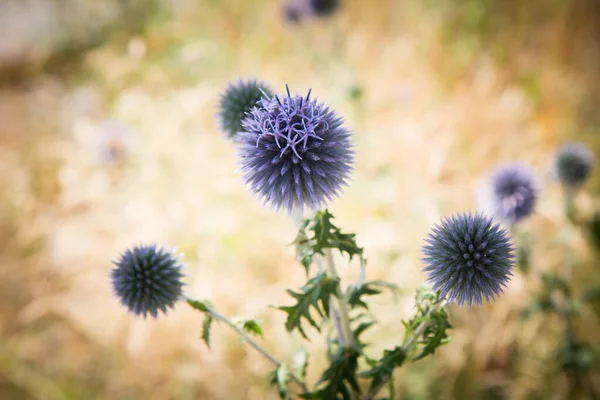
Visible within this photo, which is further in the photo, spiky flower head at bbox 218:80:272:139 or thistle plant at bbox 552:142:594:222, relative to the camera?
thistle plant at bbox 552:142:594:222

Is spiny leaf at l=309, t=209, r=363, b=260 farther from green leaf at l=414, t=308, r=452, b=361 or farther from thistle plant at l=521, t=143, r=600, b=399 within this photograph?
thistle plant at l=521, t=143, r=600, b=399

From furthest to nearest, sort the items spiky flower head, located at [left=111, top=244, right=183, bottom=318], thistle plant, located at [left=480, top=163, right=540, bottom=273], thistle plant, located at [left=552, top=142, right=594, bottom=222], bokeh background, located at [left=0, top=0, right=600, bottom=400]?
bokeh background, located at [left=0, top=0, right=600, bottom=400], thistle plant, located at [left=552, top=142, right=594, bottom=222], thistle plant, located at [left=480, top=163, right=540, bottom=273], spiky flower head, located at [left=111, top=244, right=183, bottom=318]

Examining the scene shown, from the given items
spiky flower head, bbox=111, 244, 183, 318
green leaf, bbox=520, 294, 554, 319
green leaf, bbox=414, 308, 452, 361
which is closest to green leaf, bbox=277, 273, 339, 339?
green leaf, bbox=414, 308, 452, 361

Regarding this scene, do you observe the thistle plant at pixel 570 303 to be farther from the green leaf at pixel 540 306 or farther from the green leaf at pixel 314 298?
the green leaf at pixel 314 298

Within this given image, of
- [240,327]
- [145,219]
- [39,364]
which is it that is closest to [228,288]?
[145,219]

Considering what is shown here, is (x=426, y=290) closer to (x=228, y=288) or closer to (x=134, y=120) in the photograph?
(x=228, y=288)

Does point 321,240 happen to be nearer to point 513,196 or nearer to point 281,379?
point 281,379

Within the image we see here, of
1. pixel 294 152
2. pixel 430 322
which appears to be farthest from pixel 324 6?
pixel 430 322

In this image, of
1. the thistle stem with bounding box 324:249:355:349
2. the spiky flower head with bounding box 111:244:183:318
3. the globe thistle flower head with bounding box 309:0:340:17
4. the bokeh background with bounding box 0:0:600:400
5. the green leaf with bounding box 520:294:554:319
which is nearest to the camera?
the thistle stem with bounding box 324:249:355:349
